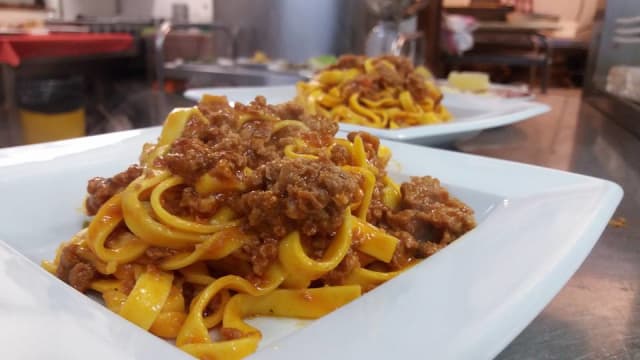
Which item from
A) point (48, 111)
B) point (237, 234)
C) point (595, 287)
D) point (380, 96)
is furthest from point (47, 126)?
point (595, 287)

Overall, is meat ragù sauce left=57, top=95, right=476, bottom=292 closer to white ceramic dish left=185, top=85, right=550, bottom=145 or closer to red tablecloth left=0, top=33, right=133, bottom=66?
white ceramic dish left=185, top=85, right=550, bottom=145

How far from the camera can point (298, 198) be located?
773 millimetres

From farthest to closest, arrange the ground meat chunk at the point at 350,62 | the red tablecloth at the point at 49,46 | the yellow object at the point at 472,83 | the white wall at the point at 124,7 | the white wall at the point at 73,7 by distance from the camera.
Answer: the white wall at the point at 73,7, the white wall at the point at 124,7, the red tablecloth at the point at 49,46, the yellow object at the point at 472,83, the ground meat chunk at the point at 350,62

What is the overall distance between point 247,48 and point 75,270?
546 centimetres

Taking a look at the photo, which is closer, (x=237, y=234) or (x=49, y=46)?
(x=237, y=234)

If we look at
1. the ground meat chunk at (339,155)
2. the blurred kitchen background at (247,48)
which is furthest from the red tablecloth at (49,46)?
the ground meat chunk at (339,155)

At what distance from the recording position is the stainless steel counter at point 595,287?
76 cm

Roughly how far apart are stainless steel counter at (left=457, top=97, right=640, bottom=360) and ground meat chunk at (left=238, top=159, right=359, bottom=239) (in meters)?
0.30

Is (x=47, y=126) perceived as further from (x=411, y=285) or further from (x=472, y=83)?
(x=411, y=285)

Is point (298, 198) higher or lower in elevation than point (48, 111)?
higher

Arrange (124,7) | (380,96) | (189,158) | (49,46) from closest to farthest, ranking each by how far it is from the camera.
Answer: (189,158)
(380,96)
(49,46)
(124,7)

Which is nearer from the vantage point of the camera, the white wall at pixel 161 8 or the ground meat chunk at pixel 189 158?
the ground meat chunk at pixel 189 158

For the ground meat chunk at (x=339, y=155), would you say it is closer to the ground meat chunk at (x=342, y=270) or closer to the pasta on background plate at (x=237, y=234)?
the pasta on background plate at (x=237, y=234)

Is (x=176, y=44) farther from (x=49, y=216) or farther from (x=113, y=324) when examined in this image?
(x=113, y=324)
